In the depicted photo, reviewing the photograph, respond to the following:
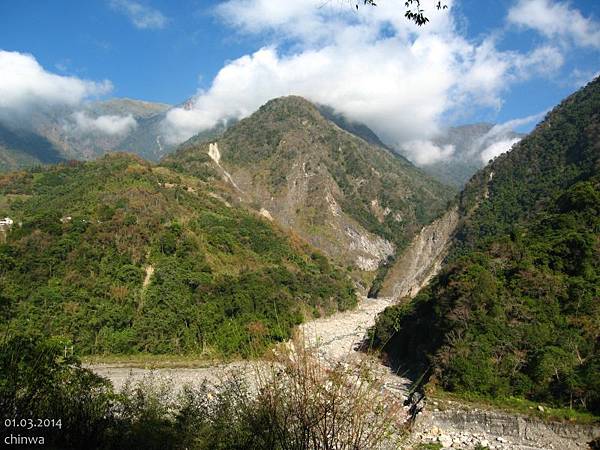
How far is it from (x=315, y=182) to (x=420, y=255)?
4797 cm

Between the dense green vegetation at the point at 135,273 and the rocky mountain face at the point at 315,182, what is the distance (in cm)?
4021

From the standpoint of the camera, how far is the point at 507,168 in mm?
80062

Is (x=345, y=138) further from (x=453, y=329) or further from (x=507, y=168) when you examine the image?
(x=453, y=329)

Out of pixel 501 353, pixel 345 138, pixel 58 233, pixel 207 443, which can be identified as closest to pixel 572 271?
pixel 501 353

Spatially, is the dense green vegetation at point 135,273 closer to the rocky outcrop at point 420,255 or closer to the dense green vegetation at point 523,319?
the dense green vegetation at point 523,319

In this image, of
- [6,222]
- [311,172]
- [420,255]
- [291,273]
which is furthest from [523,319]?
[311,172]

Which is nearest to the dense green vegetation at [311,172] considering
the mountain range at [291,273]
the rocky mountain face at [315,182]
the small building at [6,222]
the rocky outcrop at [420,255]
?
the rocky mountain face at [315,182]

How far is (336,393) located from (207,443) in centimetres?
431

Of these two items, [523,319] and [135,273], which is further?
[135,273]

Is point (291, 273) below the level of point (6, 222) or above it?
below

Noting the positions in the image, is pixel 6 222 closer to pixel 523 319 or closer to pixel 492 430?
pixel 492 430

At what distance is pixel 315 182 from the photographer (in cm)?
12569

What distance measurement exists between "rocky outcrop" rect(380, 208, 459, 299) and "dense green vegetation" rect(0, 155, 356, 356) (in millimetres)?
21611

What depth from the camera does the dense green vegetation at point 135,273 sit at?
37.9 meters
